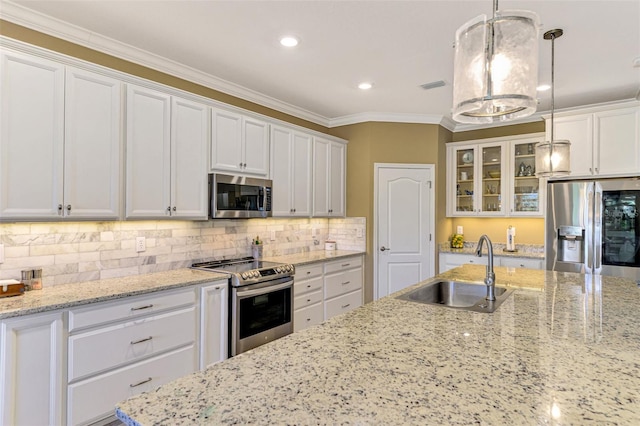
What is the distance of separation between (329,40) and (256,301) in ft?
7.12

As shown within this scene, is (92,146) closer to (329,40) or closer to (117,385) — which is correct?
(117,385)

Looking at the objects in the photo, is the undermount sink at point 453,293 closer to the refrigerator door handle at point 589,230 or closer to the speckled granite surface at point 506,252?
the refrigerator door handle at point 589,230

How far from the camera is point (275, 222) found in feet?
13.7

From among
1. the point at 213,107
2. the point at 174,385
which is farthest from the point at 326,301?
the point at 174,385

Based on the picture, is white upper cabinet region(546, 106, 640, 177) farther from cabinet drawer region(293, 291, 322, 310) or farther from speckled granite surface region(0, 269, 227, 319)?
speckled granite surface region(0, 269, 227, 319)

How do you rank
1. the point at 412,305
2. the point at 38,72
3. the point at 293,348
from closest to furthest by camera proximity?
the point at 293,348
the point at 412,305
the point at 38,72

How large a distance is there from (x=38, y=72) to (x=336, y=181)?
3.16 meters

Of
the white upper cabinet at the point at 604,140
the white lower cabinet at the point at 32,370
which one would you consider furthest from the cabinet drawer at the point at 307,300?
the white upper cabinet at the point at 604,140

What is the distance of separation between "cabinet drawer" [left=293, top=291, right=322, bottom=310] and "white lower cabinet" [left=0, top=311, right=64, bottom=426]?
196 cm

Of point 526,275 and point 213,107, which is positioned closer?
point 526,275

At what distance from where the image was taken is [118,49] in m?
2.74

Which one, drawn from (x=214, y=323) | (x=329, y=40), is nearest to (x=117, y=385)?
(x=214, y=323)

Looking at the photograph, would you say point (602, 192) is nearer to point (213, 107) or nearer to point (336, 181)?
point (336, 181)

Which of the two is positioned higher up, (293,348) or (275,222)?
(275,222)
